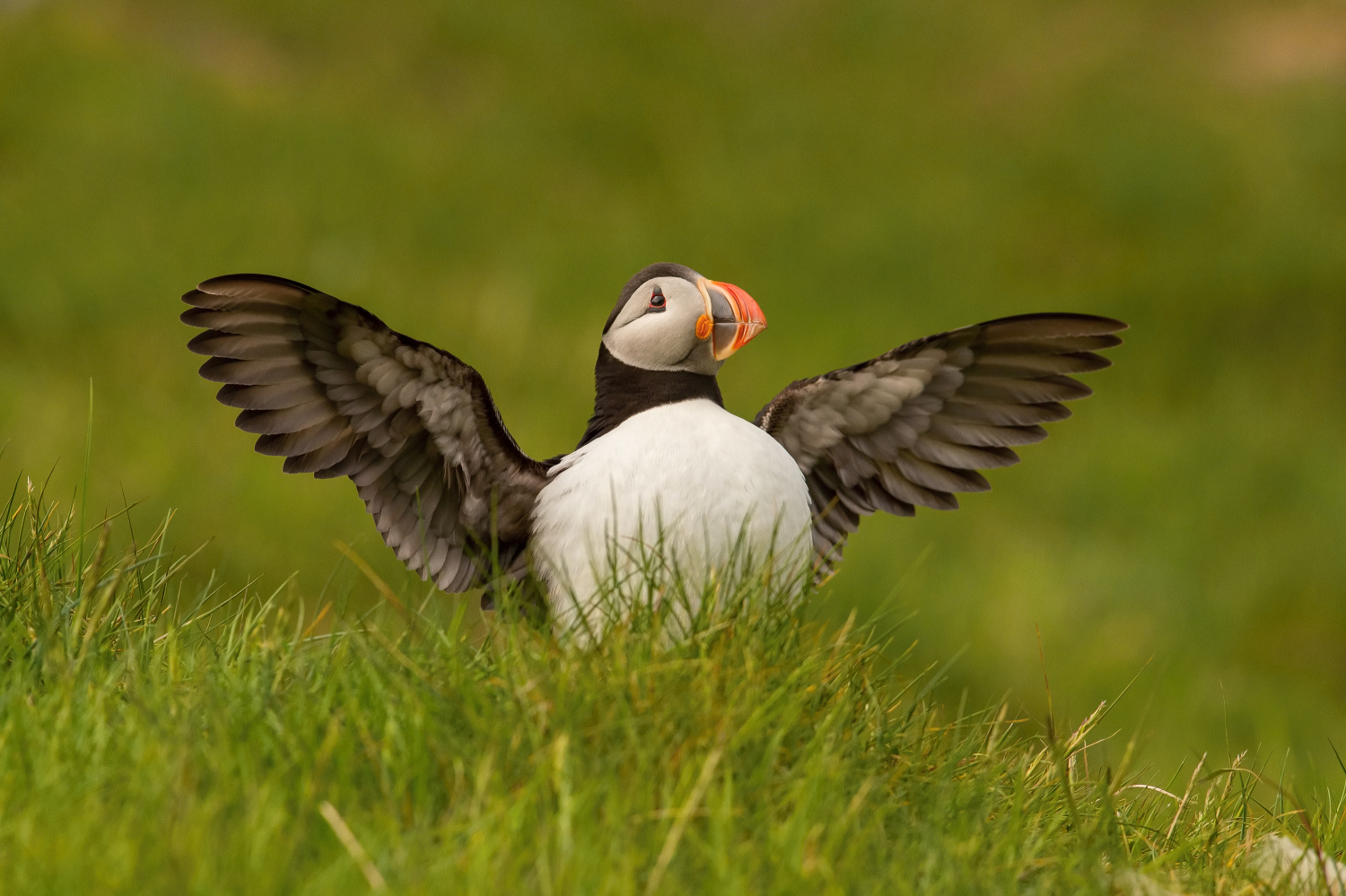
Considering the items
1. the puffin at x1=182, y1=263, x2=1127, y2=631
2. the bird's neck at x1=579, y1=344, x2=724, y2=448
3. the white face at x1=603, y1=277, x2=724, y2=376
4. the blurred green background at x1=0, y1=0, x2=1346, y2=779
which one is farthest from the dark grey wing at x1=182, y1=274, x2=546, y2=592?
the blurred green background at x1=0, y1=0, x2=1346, y2=779

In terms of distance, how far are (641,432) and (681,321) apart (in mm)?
374

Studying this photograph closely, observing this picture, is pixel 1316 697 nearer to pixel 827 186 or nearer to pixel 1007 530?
pixel 1007 530

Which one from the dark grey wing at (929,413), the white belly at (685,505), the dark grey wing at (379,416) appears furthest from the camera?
the dark grey wing at (929,413)

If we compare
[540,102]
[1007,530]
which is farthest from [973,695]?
[540,102]

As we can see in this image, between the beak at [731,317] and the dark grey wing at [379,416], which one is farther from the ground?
the beak at [731,317]

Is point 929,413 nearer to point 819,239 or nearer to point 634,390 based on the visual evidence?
point 634,390

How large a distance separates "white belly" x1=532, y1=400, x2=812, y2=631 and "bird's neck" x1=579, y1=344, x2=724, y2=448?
0.15m

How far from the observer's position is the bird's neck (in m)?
3.89

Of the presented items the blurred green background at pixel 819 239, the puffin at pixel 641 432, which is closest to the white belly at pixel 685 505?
the puffin at pixel 641 432

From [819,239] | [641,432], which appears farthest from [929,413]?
[819,239]

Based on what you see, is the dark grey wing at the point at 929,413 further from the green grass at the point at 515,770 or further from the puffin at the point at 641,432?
the green grass at the point at 515,770

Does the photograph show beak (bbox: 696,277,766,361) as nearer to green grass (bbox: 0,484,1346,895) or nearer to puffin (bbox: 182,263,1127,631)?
puffin (bbox: 182,263,1127,631)

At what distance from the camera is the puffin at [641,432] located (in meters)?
3.57

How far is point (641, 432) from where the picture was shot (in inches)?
145
